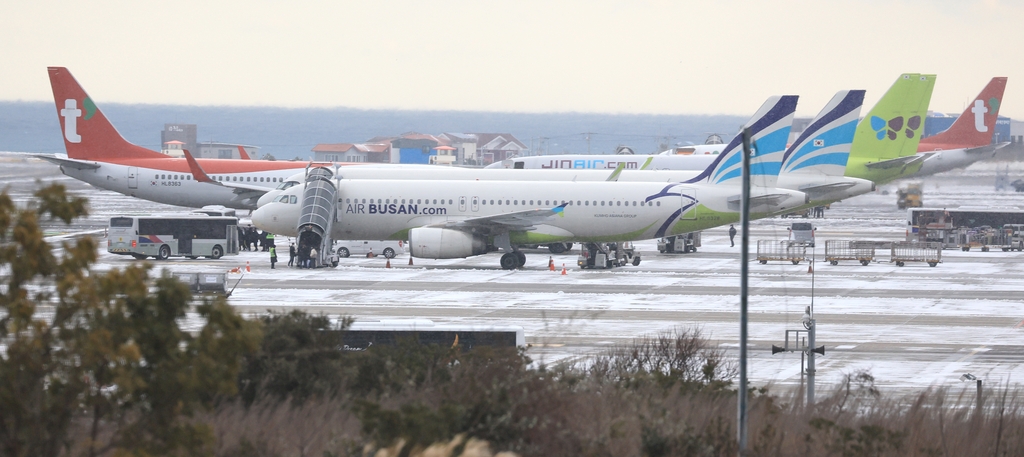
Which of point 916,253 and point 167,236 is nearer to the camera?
point 167,236

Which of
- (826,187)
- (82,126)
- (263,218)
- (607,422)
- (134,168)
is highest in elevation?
(82,126)

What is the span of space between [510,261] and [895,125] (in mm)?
28518

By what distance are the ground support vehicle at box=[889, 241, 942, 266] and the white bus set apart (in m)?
35.2

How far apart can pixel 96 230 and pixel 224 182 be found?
11942 millimetres

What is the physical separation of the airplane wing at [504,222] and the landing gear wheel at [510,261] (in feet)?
3.91

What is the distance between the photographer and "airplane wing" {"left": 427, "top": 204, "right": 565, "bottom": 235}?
4688cm

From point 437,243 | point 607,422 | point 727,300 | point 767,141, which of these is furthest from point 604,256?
point 607,422

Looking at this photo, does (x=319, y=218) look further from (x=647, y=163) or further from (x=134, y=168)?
(x=647, y=163)

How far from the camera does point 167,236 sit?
51156 mm

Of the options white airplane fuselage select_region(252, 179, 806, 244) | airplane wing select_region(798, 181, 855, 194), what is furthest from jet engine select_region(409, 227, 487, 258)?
airplane wing select_region(798, 181, 855, 194)

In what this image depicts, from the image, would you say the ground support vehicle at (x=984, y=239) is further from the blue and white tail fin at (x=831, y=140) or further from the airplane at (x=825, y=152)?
the blue and white tail fin at (x=831, y=140)

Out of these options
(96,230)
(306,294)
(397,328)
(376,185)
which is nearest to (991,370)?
(397,328)

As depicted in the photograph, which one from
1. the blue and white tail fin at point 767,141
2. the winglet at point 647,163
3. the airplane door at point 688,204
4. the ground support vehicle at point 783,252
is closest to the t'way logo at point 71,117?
the airplane door at point 688,204

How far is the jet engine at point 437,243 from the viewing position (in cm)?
4581
